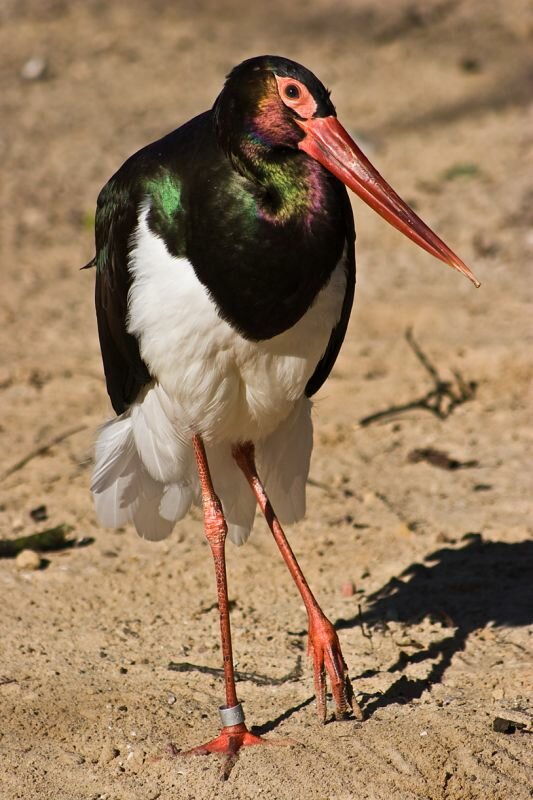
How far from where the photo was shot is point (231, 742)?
4.34m

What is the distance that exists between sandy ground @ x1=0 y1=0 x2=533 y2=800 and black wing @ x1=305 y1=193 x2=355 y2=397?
1.10 m

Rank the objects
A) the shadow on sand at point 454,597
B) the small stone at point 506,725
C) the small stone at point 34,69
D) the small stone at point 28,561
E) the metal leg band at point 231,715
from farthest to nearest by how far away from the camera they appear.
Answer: the small stone at point 34,69 < the small stone at point 28,561 < the shadow on sand at point 454,597 < the metal leg band at point 231,715 < the small stone at point 506,725

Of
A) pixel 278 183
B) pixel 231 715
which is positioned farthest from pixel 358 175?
pixel 231 715

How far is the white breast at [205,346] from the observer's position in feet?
14.1

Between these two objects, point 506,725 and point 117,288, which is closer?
point 506,725

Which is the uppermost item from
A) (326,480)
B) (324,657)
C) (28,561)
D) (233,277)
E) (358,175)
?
(358,175)

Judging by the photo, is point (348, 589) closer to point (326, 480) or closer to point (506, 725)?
point (326, 480)

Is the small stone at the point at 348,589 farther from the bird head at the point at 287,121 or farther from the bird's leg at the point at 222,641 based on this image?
the bird head at the point at 287,121

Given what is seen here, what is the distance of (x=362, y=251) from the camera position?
9.19m

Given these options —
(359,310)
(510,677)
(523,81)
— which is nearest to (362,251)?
(359,310)

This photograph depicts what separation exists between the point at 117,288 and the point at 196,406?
0.53 meters

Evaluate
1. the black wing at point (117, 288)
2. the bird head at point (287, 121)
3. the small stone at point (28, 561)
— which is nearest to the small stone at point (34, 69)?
the small stone at point (28, 561)

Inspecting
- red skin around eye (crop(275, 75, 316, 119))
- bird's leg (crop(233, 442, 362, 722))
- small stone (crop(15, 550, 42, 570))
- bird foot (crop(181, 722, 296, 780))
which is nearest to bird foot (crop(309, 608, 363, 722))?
bird's leg (crop(233, 442, 362, 722))

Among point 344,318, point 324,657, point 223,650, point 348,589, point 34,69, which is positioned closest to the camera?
point 223,650
